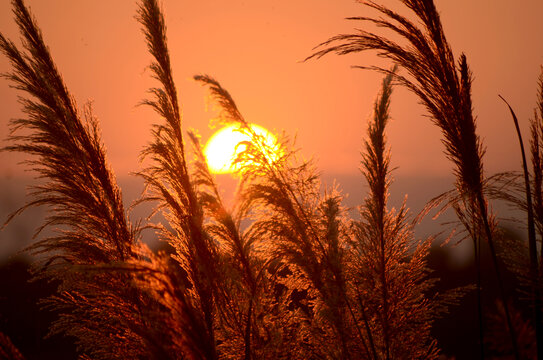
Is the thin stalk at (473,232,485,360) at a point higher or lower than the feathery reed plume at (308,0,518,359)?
lower

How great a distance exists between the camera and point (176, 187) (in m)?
2.68

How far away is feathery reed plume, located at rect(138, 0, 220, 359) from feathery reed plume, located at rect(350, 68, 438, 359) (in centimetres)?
104

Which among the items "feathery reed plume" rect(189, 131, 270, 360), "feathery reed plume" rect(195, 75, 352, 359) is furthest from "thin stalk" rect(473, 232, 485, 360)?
"feathery reed plume" rect(189, 131, 270, 360)

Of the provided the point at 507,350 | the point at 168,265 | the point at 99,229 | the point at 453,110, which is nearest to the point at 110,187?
the point at 99,229

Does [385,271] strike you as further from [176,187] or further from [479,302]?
[176,187]

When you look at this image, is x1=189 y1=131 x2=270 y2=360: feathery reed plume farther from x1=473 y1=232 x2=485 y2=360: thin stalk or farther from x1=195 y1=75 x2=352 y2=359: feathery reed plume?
x1=473 y1=232 x2=485 y2=360: thin stalk

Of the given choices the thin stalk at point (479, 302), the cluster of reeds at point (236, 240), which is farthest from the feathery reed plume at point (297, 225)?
the thin stalk at point (479, 302)

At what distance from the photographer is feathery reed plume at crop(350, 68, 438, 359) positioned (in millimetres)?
2590

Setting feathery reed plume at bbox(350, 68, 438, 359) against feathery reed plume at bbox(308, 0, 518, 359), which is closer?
feathery reed plume at bbox(308, 0, 518, 359)

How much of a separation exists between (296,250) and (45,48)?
7.16ft

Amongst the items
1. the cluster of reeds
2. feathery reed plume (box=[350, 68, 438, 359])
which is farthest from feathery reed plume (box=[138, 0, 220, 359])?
feathery reed plume (box=[350, 68, 438, 359])

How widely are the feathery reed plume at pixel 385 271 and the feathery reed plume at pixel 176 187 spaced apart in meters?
1.04

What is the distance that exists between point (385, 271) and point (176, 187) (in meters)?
1.64

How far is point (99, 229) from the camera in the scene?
279 cm
